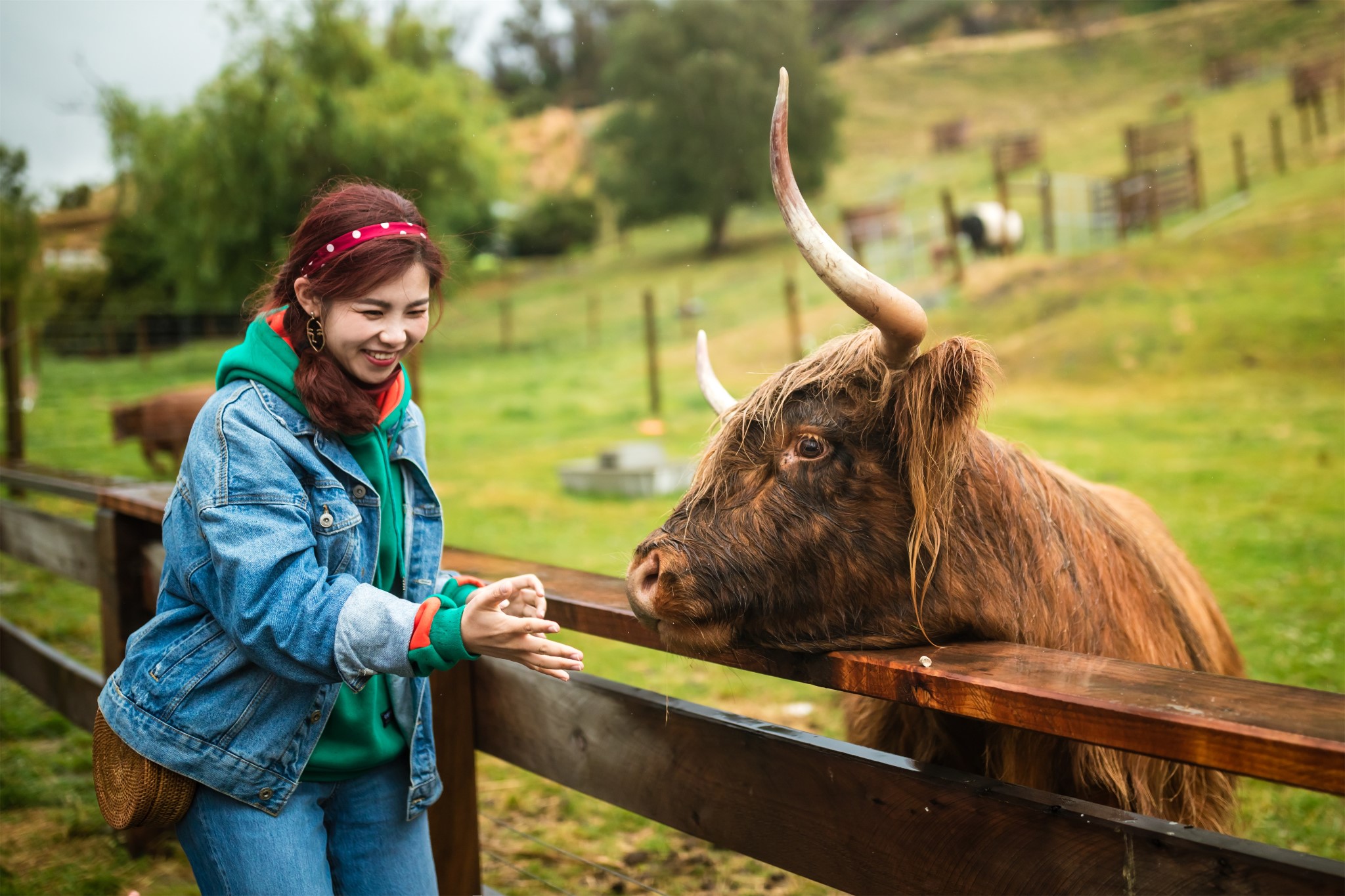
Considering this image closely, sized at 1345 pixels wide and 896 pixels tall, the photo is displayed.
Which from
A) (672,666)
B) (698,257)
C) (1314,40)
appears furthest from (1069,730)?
(1314,40)

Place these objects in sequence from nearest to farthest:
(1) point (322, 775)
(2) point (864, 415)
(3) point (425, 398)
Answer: (1) point (322, 775), (2) point (864, 415), (3) point (425, 398)

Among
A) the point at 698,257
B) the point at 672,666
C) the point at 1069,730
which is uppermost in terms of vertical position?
the point at 698,257

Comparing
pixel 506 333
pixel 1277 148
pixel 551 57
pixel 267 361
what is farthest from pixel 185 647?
pixel 551 57

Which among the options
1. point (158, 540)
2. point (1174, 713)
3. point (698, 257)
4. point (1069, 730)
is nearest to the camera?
point (1174, 713)

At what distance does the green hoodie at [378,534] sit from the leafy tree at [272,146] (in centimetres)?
1903

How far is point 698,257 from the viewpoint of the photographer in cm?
2914

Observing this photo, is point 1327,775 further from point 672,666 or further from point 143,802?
point 672,666

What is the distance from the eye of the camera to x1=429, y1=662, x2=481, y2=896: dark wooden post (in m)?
2.76

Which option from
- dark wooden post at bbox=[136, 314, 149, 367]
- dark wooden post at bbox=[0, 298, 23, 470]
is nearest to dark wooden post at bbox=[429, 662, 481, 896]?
dark wooden post at bbox=[0, 298, 23, 470]

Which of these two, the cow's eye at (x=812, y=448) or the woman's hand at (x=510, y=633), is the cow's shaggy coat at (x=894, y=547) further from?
the woman's hand at (x=510, y=633)

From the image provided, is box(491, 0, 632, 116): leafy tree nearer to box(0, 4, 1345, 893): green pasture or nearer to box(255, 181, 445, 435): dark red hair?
box(0, 4, 1345, 893): green pasture

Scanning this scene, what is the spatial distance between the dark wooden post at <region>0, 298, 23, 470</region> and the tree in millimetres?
13337

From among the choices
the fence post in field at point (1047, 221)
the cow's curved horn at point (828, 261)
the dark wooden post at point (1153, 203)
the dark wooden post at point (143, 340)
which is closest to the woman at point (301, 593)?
the cow's curved horn at point (828, 261)

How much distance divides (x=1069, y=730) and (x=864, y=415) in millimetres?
860
